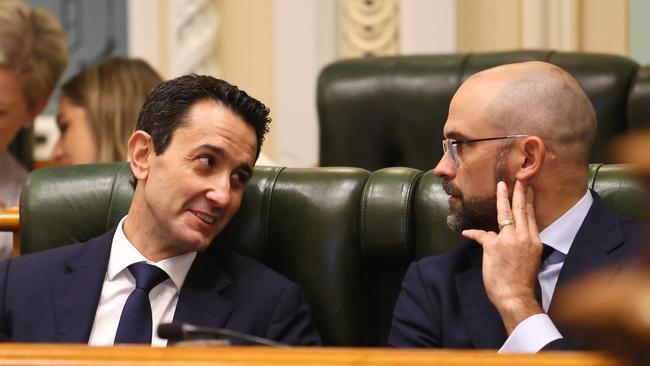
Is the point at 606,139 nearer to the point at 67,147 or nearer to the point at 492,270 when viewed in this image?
the point at 492,270

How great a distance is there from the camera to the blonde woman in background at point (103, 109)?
10.7 feet

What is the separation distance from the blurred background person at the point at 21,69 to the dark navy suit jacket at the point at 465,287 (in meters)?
1.66

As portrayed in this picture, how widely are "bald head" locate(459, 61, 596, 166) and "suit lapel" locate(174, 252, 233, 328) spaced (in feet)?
2.06

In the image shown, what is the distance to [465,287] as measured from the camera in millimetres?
2010

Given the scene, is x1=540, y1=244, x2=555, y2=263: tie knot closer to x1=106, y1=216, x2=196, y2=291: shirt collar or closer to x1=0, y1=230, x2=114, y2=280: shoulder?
x1=106, y1=216, x2=196, y2=291: shirt collar

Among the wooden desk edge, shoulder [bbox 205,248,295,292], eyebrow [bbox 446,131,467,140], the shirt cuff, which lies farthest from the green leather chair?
the wooden desk edge

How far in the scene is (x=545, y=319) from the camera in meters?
1.82

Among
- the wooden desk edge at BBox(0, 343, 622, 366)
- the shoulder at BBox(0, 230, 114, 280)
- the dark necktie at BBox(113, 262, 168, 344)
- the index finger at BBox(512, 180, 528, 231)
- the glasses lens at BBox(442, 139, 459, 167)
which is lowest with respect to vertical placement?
the dark necktie at BBox(113, 262, 168, 344)

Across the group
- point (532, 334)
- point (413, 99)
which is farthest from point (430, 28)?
point (532, 334)

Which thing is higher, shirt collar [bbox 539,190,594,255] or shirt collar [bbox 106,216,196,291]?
shirt collar [bbox 539,190,594,255]

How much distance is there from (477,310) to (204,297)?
0.54 m

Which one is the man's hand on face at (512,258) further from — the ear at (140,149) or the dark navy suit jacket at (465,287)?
the ear at (140,149)

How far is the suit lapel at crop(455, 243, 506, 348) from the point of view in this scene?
193 cm

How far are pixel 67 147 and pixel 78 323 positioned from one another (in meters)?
1.45
